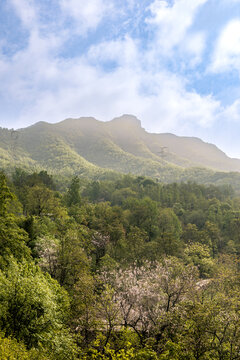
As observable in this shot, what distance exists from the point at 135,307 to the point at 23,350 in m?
13.1

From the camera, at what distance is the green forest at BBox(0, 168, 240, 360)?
15.7 meters

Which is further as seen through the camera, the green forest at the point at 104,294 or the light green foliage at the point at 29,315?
the light green foliage at the point at 29,315

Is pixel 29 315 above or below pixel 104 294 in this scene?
above

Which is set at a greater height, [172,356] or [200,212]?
[200,212]

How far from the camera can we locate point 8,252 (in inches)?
1003

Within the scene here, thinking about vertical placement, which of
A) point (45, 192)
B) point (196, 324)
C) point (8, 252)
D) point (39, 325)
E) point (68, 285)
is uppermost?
point (45, 192)

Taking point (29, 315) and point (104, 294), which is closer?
point (29, 315)

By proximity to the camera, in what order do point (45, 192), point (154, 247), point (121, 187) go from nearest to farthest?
1. point (154, 247)
2. point (45, 192)
3. point (121, 187)

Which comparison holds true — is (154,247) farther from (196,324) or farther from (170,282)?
(196,324)

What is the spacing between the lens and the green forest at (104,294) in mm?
15742

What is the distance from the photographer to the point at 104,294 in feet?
80.1

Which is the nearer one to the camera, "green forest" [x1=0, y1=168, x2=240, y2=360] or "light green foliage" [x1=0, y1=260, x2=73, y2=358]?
"green forest" [x1=0, y1=168, x2=240, y2=360]

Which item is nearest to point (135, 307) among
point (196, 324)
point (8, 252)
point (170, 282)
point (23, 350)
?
point (170, 282)

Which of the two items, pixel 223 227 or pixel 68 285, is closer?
pixel 68 285
